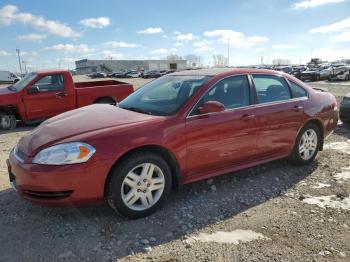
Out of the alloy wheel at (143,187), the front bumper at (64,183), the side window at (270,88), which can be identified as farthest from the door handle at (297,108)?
the front bumper at (64,183)

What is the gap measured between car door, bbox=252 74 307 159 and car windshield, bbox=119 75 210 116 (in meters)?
0.92

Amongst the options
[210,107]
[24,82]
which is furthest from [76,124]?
[24,82]

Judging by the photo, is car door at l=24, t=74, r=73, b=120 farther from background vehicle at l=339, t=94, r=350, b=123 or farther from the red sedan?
background vehicle at l=339, t=94, r=350, b=123

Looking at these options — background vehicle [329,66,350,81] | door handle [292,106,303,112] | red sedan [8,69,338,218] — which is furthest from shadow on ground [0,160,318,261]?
background vehicle [329,66,350,81]

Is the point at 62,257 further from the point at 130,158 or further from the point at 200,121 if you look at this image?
the point at 200,121

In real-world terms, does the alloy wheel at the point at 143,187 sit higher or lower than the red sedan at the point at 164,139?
lower

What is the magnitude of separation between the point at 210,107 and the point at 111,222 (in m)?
1.67

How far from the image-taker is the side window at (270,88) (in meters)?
4.85

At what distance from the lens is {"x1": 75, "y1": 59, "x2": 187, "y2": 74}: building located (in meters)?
121

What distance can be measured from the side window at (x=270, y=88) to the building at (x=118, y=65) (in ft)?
367

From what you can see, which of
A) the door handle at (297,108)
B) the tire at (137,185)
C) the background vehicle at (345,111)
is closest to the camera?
the tire at (137,185)

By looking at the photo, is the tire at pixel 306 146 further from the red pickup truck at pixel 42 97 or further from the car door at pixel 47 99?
the car door at pixel 47 99

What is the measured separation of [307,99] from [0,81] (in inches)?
1533

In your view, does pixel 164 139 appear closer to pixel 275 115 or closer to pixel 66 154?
pixel 66 154
